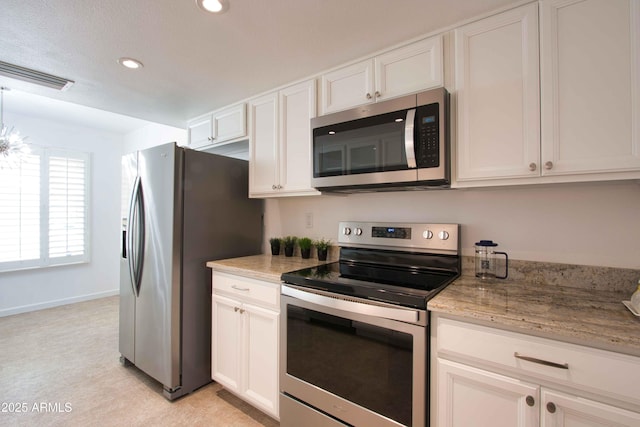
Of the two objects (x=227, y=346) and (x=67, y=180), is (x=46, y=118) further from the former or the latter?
(x=227, y=346)

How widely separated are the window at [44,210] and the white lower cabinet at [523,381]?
480cm

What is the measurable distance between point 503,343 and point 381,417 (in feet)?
2.08

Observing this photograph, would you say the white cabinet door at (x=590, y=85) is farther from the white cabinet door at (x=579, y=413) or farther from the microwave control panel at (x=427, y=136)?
the white cabinet door at (x=579, y=413)

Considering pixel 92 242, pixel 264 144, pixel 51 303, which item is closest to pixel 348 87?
pixel 264 144

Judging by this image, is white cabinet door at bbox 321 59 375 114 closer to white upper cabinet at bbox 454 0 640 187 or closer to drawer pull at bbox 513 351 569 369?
white upper cabinet at bbox 454 0 640 187

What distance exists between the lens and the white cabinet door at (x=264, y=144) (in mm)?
2254

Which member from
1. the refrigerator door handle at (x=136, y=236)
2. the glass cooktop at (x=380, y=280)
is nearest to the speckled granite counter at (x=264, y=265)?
the glass cooktop at (x=380, y=280)

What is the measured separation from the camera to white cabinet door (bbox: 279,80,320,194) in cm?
207

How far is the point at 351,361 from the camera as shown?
1.44m

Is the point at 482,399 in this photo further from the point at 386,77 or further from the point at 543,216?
the point at 386,77

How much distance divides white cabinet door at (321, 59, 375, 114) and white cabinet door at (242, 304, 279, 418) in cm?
133

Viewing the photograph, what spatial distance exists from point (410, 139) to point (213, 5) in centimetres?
111

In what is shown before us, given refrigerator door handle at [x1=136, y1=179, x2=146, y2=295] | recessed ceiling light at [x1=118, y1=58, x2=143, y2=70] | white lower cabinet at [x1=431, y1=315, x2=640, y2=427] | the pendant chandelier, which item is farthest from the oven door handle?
the pendant chandelier

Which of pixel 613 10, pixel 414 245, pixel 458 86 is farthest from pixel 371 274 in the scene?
pixel 613 10
